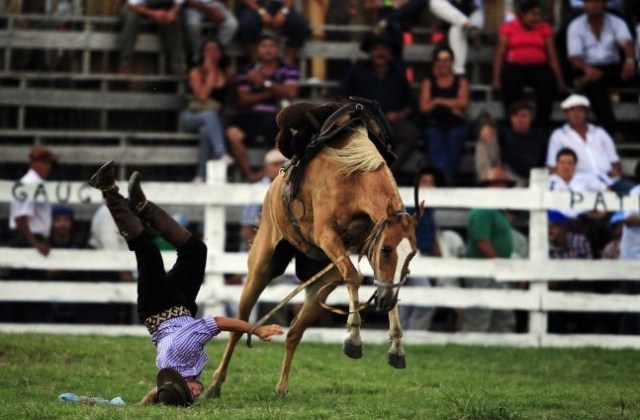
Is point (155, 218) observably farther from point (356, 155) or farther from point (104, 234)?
point (104, 234)

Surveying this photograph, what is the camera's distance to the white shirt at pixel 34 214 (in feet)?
49.1

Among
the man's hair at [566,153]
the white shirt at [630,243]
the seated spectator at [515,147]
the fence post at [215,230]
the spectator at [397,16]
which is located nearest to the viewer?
the fence post at [215,230]

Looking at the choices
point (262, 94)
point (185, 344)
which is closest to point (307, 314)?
point (185, 344)

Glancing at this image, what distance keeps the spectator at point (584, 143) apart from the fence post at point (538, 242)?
1.60 meters

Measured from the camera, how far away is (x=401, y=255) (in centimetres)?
938

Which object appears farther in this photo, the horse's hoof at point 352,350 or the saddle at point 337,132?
the saddle at point 337,132

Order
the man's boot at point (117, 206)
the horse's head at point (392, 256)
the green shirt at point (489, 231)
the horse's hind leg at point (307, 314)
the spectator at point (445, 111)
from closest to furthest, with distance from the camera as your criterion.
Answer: the horse's head at point (392, 256) < the man's boot at point (117, 206) < the horse's hind leg at point (307, 314) < the green shirt at point (489, 231) < the spectator at point (445, 111)

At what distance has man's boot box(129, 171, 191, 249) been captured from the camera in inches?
Answer: 407

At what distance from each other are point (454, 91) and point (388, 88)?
88cm

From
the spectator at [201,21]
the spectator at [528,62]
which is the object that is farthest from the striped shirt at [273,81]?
the spectator at [528,62]

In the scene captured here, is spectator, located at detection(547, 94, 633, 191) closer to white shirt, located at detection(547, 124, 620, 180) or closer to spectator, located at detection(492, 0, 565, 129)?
white shirt, located at detection(547, 124, 620, 180)

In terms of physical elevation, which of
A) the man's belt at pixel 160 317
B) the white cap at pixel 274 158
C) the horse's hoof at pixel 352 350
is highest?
the white cap at pixel 274 158

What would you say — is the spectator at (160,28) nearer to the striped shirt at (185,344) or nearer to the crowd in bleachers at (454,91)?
the crowd in bleachers at (454,91)

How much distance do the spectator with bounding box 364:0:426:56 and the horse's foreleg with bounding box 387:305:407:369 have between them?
7306 millimetres
